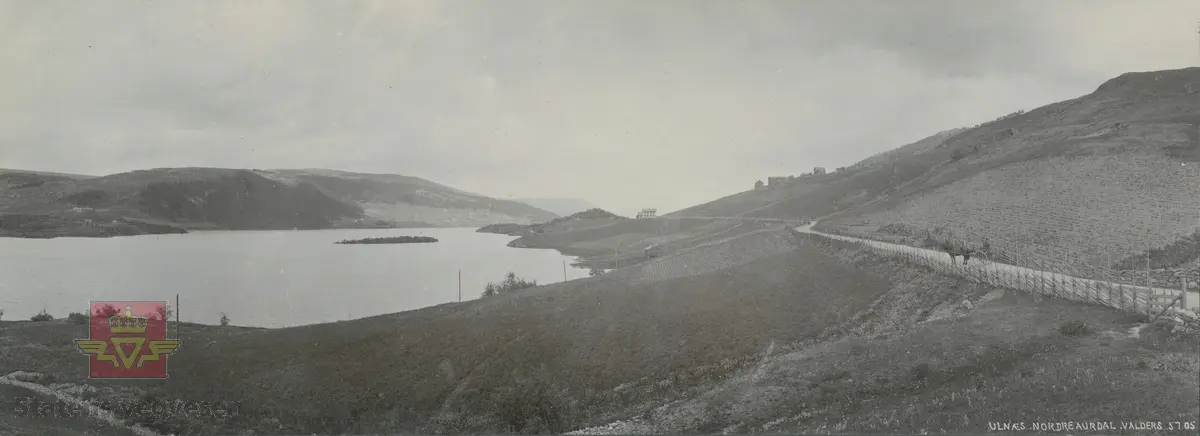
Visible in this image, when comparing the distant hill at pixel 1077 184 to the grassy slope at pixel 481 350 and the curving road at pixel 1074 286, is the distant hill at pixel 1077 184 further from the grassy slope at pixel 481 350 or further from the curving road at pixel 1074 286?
the grassy slope at pixel 481 350

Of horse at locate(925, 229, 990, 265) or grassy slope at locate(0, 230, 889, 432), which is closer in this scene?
grassy slope at locate(0, 230, 889, 432)

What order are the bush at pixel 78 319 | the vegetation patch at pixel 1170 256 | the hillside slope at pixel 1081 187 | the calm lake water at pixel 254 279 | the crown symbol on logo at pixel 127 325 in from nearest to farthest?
the vegetation patch at pixel 1170 256 → the crown symbol on logo at pixel 127 325 → the hillside slope at pixel 1081 187 → the bush at pixel 78 319 → the calm lake water at pixel 254 279

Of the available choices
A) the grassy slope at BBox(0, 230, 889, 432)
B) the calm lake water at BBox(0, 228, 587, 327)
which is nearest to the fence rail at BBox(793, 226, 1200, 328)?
the grassy slope at BBox(0, 230, 889, 432)

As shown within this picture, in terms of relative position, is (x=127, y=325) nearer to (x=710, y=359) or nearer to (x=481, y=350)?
(x=481, y=350)

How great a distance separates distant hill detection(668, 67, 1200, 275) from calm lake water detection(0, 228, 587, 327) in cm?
5606

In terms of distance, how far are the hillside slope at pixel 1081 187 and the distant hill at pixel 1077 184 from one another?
0.17 meters

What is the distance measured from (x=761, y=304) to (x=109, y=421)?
3832 cm

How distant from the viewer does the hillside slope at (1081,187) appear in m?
47.7

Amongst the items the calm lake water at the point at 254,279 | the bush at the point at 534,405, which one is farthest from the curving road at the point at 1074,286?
the calm lake water at the point at 254,279

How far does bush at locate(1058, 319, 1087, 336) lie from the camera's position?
73.9 ft

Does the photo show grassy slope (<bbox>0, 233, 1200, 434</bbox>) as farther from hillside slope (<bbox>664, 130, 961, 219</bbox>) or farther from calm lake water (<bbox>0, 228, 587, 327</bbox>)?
hillside slope (<bbox>664, 130, 961, 219</bbox>)

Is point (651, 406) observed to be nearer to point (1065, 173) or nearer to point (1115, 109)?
point (1065, 173)

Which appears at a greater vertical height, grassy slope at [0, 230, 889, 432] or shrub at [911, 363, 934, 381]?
shrub at [911, 363, 934, 381]

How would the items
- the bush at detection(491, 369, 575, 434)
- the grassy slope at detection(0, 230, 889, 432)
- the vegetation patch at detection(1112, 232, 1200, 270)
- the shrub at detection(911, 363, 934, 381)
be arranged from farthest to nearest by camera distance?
the vegetation patch at detection(1112, 232, 1200, 270) → the grassy slope at detection(0, 230, 889, 432) → the bush at detection(491, 369, 575, 434) → the shrub at detection(911, 363, 934, 381)
